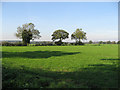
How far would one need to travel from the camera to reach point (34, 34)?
42.5 m

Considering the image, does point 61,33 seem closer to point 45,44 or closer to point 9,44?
point 45,44

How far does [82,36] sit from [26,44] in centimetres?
2729

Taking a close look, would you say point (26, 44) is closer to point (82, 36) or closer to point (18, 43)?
point (18, 43)

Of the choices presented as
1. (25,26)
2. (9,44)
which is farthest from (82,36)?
(9,44)

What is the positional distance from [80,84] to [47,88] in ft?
4.52

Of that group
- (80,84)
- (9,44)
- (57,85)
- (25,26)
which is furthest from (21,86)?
(9,44)

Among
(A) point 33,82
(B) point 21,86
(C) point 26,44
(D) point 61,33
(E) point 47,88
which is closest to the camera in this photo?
(E) point 47,88

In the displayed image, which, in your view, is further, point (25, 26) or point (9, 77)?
point (25, 26)

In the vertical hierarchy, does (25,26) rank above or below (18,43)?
above

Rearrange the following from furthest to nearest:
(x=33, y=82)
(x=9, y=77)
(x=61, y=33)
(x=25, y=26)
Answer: (x=61, y=33)
(x=25, y=26)
(x=9, y=77)
(x=33, y=82)

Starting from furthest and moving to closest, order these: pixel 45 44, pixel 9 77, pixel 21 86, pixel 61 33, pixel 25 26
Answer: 1. pixel 61 33
2. pixel 45 44
3. pixel 25 26
4. pixel 9 77
5. pixel 21 86

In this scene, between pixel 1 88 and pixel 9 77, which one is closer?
pixel 1 88

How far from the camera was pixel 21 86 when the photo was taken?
14.6 feet

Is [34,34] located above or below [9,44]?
above
